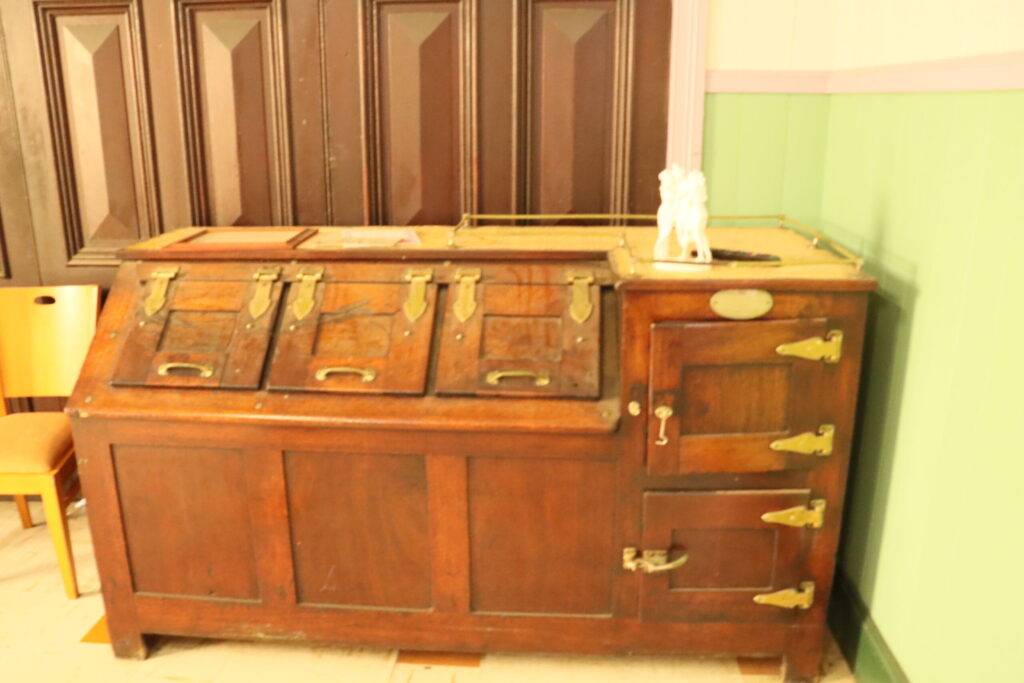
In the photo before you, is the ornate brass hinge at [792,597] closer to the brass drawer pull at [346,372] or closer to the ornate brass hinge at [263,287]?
the brass drawer pull at [346,372]

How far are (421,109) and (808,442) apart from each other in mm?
1515

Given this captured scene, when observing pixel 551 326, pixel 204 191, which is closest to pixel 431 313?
pixel 551 326

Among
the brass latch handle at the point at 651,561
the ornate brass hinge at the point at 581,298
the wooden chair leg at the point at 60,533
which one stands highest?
the ornate brass hinge at the point at 581,298

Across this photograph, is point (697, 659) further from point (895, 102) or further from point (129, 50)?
point (129, 50)

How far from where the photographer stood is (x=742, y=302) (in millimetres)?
1897

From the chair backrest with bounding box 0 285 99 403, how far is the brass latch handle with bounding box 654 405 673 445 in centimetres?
189

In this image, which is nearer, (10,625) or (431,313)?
(431,313)

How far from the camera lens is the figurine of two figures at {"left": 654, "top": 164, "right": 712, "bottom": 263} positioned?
1.99 metres

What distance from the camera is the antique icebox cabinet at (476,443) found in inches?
76.7

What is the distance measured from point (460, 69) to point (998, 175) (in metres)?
1.57

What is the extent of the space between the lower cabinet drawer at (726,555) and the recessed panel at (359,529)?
0.52 m

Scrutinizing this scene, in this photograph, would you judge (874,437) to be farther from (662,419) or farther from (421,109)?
(421,109)

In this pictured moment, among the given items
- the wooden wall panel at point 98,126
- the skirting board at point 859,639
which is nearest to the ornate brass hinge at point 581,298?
the skirting board at point 859,639

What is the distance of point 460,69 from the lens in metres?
2.64
